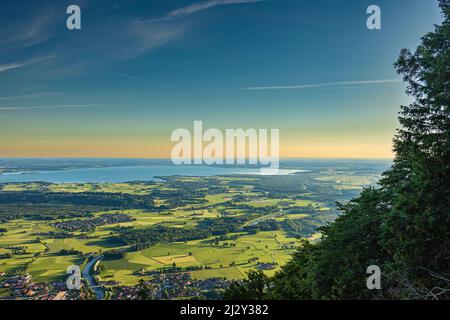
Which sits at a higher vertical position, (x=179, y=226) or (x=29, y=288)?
(x=29, y=288)

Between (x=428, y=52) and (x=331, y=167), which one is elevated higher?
(x=428, y=52)

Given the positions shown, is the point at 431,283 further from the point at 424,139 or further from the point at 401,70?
the point at 401,70

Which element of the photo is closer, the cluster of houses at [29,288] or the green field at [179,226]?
the cluster of houses at [29,288]

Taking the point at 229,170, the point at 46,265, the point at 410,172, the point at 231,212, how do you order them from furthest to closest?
the point at 229,170
the point at 231,212
the point at 46,265
the point at 410,172

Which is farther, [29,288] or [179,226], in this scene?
[179,226]

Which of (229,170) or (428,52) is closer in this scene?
(428,52)

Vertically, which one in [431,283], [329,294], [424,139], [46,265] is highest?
[424,139]

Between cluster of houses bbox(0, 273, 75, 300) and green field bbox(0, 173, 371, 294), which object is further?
green field bbox(0, 173, 371, 294)

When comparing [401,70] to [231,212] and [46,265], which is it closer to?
[46,265]

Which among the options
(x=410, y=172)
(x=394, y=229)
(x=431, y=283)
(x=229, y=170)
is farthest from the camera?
(x=229, y=170)
